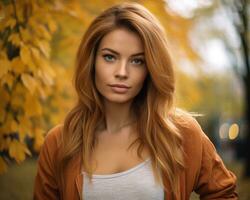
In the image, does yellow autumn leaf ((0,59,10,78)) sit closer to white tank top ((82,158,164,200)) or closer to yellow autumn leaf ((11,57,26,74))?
yellow autumn leaf ((11,57,26,74))

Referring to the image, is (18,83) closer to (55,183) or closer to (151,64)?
(55,183)

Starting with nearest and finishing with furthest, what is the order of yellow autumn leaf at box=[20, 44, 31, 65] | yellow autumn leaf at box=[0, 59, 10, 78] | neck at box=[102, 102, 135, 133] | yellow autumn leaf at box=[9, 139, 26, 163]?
neck at box=[102, 102, 135, 133] → yellow autumn leaf at box=[0, 59, 10, 78] → yellow autumn leaf at box=[20, 44, 31, 65] → yellow autumn leaf at box=[9, 139, 26, 163]

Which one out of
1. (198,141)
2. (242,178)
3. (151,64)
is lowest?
(242,178)

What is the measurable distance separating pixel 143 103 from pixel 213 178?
638mm

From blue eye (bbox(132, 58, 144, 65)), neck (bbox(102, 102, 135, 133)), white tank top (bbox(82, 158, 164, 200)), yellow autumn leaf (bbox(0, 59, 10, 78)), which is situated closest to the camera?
white tank top (bbox(82, 158, 164, 200))

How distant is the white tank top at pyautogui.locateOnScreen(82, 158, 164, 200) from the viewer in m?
2.81

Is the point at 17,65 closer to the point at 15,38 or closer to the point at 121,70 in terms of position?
the point at 15,38

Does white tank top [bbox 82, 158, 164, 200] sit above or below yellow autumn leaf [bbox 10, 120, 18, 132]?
below

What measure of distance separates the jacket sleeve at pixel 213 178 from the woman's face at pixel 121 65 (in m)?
0.54

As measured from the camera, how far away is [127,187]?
9.23 ft

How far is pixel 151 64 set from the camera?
2885 mm

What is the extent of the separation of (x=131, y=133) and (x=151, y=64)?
1.61 ft

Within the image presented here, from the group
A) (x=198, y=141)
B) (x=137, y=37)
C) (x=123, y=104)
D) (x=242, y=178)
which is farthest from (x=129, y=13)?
(x=242, y=178)

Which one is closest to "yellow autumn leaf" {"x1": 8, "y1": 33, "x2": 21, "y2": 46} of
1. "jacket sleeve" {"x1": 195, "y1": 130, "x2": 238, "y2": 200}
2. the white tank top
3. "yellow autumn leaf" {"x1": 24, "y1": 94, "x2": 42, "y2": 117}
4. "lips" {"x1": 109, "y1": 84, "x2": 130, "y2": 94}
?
"yellow autumn leaf" {"x1": 24, "y1": 94, "x2": 42, "y2": 117}
